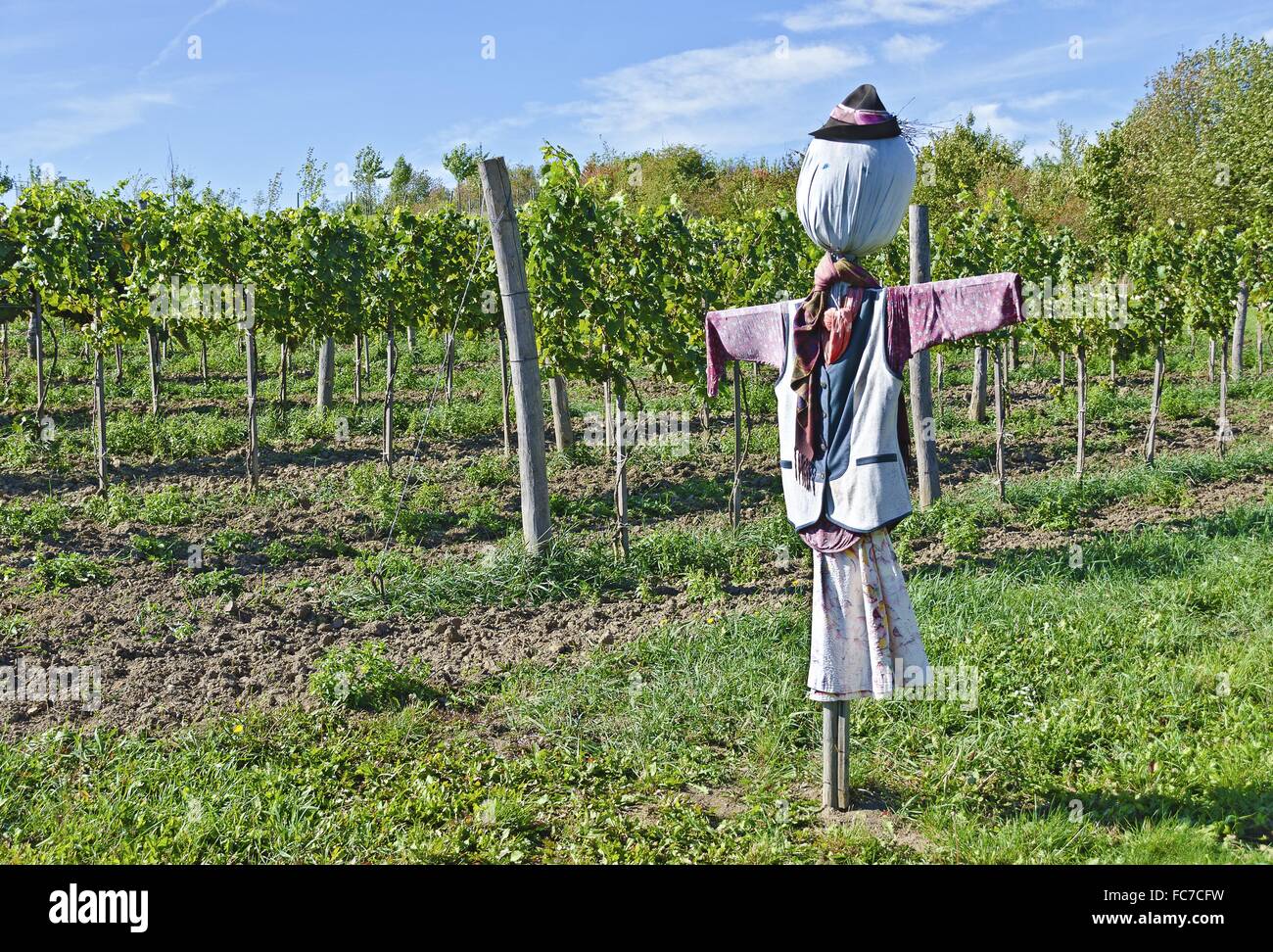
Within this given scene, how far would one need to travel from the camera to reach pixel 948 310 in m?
3.47

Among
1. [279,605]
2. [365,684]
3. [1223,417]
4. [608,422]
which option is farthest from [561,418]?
[1223,417]

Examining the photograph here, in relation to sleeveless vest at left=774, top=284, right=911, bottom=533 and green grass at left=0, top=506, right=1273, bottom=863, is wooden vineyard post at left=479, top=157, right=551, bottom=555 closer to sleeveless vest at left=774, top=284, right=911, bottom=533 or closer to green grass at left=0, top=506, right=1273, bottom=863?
green grass at left=0, top=506, right=1273, bottom=863

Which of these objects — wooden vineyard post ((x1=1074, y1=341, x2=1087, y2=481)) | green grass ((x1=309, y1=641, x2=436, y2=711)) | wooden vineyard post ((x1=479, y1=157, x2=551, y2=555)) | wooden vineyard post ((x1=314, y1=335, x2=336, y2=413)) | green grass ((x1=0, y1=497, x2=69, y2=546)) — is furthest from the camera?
wooden vineyard post ((x1=314, y1=335, x2=336, y2=413))

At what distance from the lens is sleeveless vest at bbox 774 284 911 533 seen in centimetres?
361

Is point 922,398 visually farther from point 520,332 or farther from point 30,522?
point 30,522

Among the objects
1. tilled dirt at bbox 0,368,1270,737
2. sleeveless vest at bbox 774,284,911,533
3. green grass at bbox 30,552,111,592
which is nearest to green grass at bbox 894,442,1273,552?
tilled dirt at bbox 0,368,1270,737

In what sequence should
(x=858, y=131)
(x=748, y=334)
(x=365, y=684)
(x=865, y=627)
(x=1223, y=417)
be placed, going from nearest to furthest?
(x=858, y=131) → (x=865, y=627) → (x=748, y=334) → (x=365, y=684) → (x=1223, y=417)

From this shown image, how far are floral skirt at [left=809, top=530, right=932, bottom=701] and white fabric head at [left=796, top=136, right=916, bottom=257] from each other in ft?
3.86

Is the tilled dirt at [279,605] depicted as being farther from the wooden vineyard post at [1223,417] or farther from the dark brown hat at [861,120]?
the dark brown hat at [861,120]

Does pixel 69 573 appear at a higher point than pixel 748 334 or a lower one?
lower

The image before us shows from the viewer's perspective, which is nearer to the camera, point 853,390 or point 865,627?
point 853,390

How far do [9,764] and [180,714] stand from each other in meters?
0.79

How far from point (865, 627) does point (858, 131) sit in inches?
76.4
